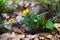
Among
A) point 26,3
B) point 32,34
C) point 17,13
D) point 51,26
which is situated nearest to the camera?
point 51,26

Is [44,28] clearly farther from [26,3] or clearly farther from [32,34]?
[26,3]

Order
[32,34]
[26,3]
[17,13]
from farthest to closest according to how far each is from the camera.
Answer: [26,3] → [17,13] → [32,34]

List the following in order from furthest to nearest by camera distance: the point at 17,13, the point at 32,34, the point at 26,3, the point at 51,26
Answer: the point at 26,3
the point at 17,13
the point at 32,34
the point at 51,26

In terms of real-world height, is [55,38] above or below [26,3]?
below

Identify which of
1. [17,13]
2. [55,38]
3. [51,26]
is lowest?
[55,38]

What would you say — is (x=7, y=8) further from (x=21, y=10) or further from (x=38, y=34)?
(x=38, y=34)

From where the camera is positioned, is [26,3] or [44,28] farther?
[26,3]

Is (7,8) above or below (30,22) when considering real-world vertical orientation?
above

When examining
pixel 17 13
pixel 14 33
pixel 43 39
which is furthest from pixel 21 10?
pixel 43 39

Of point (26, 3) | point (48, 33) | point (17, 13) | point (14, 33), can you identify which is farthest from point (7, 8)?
point (48, 33)
